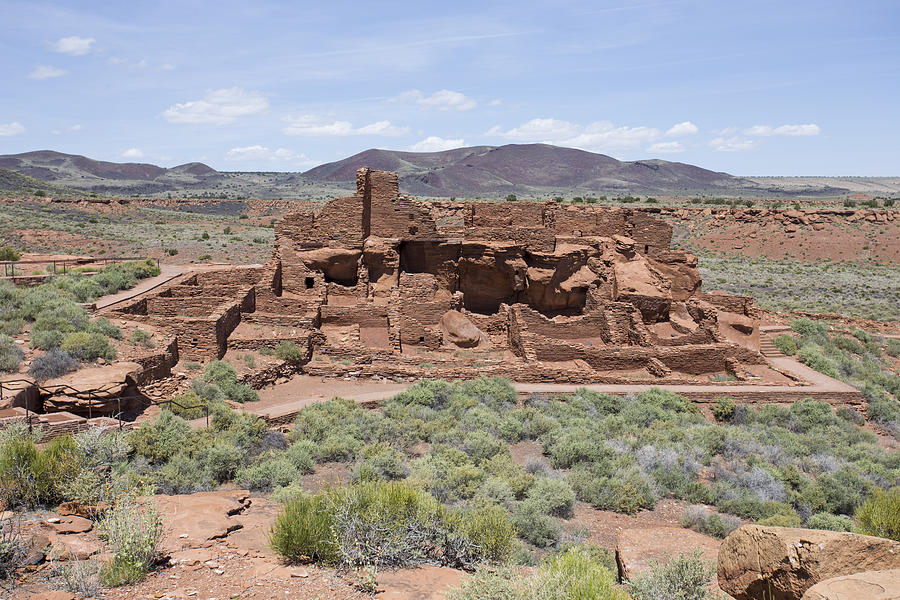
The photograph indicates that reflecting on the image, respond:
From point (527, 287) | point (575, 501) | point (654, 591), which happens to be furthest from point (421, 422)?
point (527, 287)

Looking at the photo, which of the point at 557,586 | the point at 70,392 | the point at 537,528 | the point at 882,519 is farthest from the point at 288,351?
the point at 882,519

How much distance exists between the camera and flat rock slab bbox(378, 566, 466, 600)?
584cm

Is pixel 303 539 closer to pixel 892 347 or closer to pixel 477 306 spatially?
pixel 477 306

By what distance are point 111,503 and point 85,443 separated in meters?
1.96

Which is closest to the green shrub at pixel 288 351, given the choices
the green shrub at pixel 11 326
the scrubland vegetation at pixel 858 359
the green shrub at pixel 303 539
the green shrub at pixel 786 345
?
the green shrub at pixel 11 326

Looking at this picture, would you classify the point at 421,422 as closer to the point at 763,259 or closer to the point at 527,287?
the point at 527,287

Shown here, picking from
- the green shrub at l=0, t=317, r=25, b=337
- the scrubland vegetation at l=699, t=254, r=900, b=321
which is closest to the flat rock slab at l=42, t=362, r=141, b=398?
the green shrub at l=0, t=317, r=25, b=337

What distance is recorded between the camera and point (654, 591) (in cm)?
601

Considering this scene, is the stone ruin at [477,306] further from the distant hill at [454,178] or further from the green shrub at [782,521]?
the distant hill at [454,178]

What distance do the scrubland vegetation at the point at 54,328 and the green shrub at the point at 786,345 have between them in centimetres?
2367

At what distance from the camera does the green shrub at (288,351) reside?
17.6 meters

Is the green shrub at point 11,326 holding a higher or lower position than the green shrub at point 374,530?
higher

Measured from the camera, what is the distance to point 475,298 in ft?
77.5

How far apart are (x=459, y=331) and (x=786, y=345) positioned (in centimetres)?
Answer: 1357
